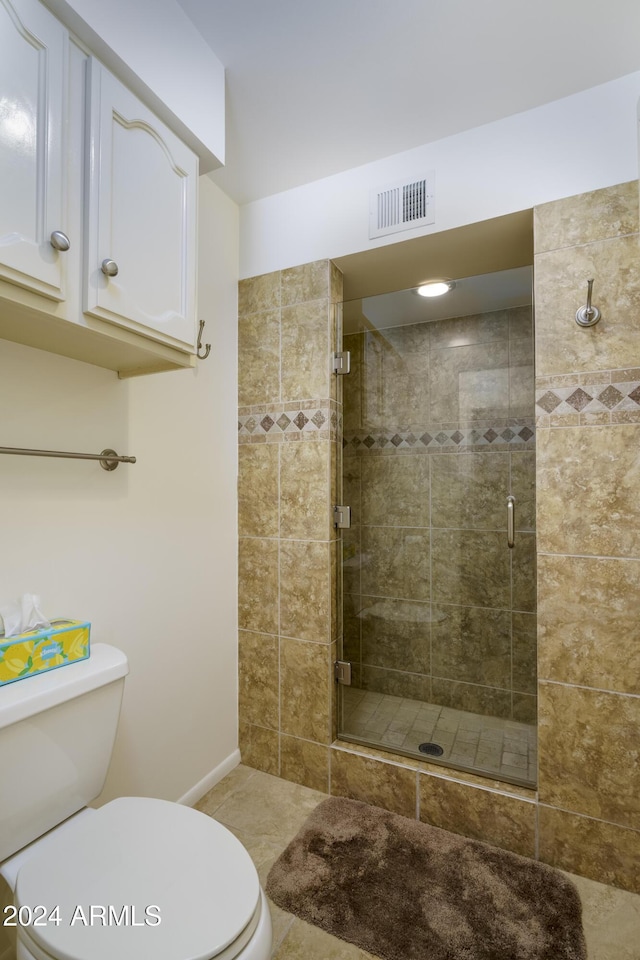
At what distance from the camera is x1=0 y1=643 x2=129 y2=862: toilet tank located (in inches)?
38.5

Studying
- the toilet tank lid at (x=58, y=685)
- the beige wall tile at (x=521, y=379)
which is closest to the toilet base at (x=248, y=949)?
the toilet tank lid at (x=58, y=685)

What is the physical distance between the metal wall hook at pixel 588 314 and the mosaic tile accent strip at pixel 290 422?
898 millimetres

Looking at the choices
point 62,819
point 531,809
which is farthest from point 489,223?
point 62,819

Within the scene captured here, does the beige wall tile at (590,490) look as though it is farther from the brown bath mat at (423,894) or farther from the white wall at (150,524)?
the white wall at (150,524)

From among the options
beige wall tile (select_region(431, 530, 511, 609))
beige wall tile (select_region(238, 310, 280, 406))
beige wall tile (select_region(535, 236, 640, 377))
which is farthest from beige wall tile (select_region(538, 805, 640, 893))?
beige wall tile (select_region(238, 310, 280, 406))

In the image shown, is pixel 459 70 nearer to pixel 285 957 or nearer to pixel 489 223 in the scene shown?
pixel 489 223

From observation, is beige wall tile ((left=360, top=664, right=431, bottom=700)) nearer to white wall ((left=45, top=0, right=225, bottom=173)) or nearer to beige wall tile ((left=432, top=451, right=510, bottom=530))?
beige wall tile ((left=432, top=451, right=510, bottom=530))

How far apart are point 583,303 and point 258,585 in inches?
62.3

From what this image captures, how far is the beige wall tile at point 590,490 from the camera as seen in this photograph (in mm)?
1425

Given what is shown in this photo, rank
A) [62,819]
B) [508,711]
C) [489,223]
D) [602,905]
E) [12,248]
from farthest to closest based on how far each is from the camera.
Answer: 1. [508,711]
2. [489,223]
3. [602,905]
4. [62,819]
5. [12,248]

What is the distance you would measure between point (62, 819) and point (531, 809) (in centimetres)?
139

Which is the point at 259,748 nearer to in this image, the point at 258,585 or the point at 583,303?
the point at 258,585

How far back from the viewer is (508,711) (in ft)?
5.80

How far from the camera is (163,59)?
3.93 ft
